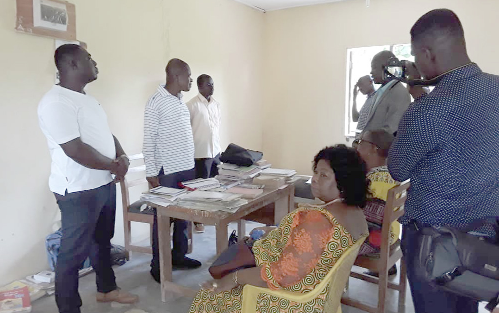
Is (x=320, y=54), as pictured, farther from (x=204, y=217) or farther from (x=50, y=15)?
(x=204, y=217)

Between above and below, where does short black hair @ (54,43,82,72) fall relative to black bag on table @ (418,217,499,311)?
above

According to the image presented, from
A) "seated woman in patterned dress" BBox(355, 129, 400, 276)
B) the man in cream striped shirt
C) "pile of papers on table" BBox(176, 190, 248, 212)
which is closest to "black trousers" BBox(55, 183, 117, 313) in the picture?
"pile of papers on table" BBox(176, 190, 248, 212)

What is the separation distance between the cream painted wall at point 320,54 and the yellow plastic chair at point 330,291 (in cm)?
386

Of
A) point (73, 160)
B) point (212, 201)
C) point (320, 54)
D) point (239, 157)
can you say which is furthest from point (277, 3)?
point (73, 160)

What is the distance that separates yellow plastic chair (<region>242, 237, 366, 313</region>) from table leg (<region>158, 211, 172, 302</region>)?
1.02 metres

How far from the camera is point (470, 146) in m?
1.08

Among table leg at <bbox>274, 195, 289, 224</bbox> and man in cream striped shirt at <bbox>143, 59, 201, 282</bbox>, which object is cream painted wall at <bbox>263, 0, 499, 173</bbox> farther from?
man in cream striped shirt at <bbox>143, 59, 201, 282</bbox>

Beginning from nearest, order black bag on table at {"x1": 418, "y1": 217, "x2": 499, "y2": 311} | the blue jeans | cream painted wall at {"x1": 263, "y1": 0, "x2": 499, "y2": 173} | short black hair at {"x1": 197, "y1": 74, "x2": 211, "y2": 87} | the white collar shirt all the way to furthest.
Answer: black bag on table at {"x1": 418, "y1": 217, "x2": 499, "y2": 311} < the blue jeans < the white collar shirt < short black hair at {"x1": 197, "y1": 74, "x2": 211, "y2": 87} < cream painted wall at {"x1": 263, "y1": 0, "x2": 499, "y2": 173}

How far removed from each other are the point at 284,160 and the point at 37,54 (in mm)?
3566

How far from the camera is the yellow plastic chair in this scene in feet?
4.06

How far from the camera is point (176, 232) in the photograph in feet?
9.25

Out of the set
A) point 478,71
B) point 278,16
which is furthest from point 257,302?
point 278,16

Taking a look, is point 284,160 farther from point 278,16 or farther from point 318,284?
point 318,284

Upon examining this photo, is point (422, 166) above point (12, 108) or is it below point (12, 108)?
below
